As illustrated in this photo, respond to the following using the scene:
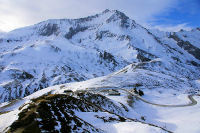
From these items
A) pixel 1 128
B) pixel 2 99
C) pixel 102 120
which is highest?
pixel 1 128

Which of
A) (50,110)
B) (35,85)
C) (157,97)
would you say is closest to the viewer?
(50,110)

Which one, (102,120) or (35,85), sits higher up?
(102,120)

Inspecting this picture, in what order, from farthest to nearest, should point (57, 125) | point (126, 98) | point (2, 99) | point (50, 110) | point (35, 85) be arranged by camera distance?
point (35, 85) → point (2, 99) → point (126, 98) → point (50, 110) → point (57, 125)

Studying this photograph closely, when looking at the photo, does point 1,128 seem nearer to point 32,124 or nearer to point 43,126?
point 32,124

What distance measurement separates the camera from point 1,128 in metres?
16.9

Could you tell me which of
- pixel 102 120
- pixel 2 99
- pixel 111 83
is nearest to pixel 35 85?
pixel 2 99

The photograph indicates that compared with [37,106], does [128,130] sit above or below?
below

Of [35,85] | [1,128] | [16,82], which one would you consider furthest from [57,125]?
[16,82]

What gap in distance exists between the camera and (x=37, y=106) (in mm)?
21094

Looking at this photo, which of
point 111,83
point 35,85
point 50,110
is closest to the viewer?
point 50,110

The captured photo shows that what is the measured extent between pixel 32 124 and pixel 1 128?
13.2 ft

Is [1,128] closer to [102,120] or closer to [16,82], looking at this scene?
[102,120]

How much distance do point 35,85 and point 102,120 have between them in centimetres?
19075

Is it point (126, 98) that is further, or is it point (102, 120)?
point (126, 98)
